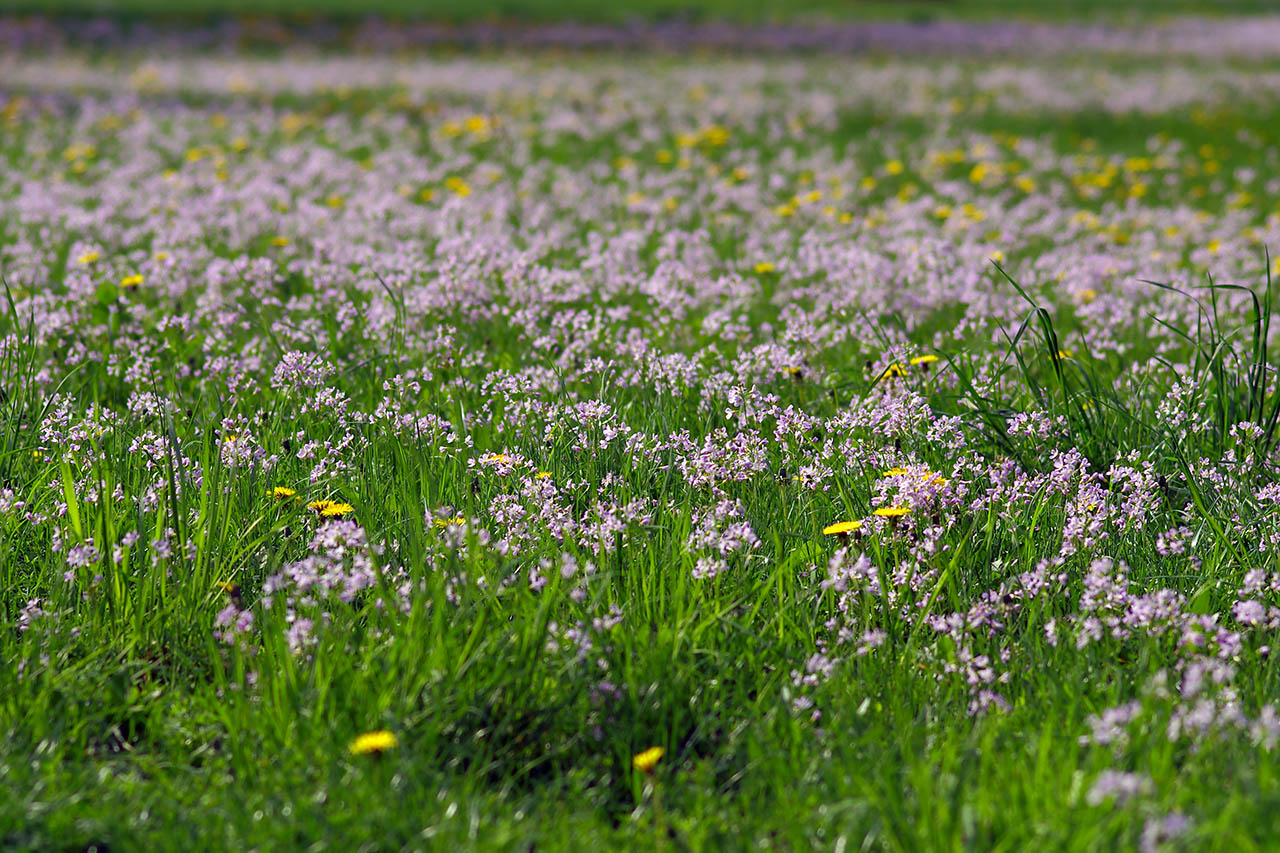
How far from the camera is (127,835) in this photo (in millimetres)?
2469

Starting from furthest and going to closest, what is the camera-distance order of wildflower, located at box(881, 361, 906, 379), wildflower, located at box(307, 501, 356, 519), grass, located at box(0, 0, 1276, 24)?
grass, located at box(0, 0, 1276, 24), wildflower, located at box(881, 361, 906, 379), wildflower, located at box(307, 501, 356, 519)

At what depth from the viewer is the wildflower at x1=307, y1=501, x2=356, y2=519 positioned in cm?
371

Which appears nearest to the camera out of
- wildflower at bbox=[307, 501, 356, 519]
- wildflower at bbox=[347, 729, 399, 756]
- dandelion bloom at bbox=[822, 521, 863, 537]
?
wildflower at bbox=[347, 729, 399, 756]

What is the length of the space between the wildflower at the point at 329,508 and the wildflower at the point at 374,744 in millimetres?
1171

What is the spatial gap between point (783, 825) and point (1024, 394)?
289cm

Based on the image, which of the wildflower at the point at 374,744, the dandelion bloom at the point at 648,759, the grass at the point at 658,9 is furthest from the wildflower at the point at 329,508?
the grass at the point at 658,9

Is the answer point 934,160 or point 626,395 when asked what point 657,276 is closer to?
point 626,395

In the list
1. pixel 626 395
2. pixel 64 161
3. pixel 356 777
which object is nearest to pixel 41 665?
pixel 356 777

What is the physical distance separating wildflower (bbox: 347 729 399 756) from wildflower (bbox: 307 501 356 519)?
3.84 ft

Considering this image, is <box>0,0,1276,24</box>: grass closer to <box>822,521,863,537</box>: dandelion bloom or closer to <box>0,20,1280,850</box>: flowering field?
<box>0,20,1280,850</box>: flowering field

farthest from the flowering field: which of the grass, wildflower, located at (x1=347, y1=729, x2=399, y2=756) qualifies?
the grass

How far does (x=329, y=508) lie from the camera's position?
372 centimetres

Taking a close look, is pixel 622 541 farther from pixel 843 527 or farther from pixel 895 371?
pixel 895 371

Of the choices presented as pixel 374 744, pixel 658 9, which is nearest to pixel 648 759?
pixel 374 744
